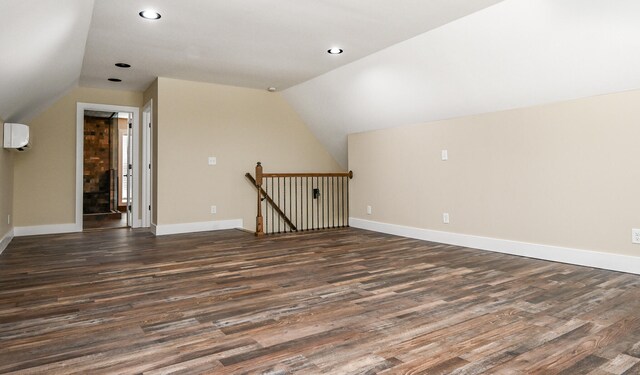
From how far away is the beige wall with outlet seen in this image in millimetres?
4438

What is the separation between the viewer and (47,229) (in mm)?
5676

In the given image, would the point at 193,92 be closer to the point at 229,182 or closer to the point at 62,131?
the point at 229,182

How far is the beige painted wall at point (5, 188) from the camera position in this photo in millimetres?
4438

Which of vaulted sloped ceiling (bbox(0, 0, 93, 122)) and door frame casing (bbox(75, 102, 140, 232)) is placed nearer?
vaulted sloped ceiling (bbox(0, 0, 93, 122))

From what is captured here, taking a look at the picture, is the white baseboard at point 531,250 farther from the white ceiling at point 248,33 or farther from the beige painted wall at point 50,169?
the beige painted wall at point 50,169

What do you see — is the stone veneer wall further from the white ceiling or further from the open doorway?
the white ceiling

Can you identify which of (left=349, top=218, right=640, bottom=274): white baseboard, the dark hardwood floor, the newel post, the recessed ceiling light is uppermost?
the recessed ceiling light

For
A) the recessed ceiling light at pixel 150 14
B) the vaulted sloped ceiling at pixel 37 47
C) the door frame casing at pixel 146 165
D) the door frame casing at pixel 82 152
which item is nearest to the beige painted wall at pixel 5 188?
the vaulted sloped ceiling at pixel 37 47

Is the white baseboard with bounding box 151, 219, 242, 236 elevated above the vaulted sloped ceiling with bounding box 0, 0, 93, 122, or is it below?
below

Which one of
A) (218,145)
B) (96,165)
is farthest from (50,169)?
(96,165)

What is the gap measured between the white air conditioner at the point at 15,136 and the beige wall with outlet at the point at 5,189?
0.36ft

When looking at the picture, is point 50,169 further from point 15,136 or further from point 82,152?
point 15,136

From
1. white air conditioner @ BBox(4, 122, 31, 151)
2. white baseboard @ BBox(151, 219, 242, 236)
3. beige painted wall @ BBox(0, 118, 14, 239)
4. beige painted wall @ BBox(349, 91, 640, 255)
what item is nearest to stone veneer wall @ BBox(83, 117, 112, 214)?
beige painted wall @ BBox(0, 118, 14, 239)

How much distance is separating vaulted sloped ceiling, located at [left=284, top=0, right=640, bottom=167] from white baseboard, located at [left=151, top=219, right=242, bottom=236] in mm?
2524
